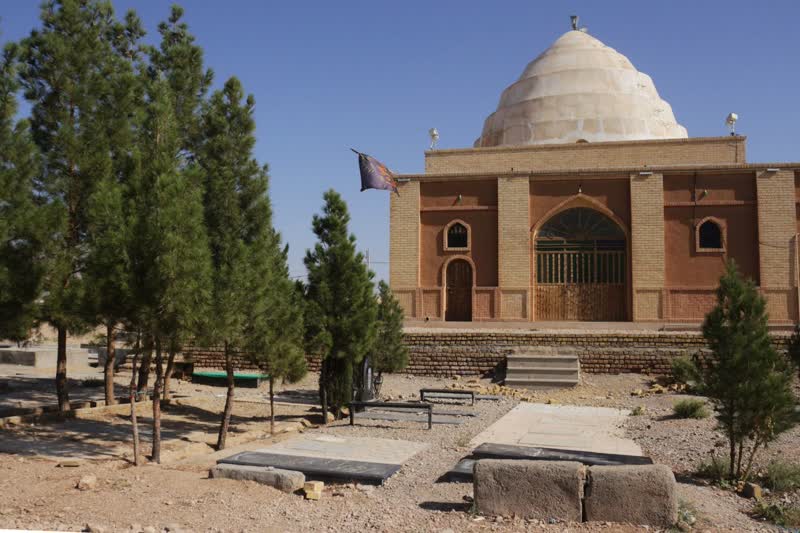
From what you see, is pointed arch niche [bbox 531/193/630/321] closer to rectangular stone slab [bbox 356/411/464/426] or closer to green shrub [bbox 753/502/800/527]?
rectangular stone slab [bbox 356/411/464/426]

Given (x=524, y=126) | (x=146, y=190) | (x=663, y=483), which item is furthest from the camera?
(x=524, y=126)

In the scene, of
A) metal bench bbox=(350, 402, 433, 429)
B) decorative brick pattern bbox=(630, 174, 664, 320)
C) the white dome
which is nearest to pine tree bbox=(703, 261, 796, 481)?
metal bench bbox=(350, 402, 433, 429)

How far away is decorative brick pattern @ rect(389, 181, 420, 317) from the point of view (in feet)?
77.8

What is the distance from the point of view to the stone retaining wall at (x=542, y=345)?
1822cm

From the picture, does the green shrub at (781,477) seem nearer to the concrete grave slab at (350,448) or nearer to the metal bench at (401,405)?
the concrete grave slab at (350,448)

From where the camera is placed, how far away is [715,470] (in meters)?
8.01

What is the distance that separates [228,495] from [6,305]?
609cm

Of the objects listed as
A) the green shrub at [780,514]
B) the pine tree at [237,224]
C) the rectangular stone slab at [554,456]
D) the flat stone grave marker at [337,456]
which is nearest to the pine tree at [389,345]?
the pine tree at [237,224]

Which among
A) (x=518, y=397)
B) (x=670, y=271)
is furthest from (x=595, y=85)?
(x=518, y=397)

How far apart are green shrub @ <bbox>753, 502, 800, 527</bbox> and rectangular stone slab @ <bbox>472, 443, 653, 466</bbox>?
4.32 ft

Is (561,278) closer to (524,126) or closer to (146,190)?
(524,126)

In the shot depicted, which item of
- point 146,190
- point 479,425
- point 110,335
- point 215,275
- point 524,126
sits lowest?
point 479,425

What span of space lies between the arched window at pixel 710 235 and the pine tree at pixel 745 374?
15.3 m

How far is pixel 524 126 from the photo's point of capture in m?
28.2
